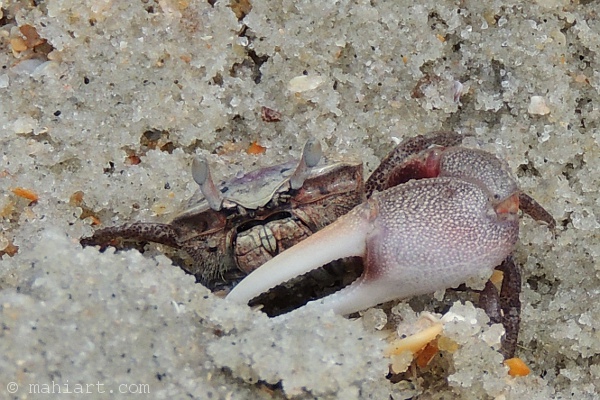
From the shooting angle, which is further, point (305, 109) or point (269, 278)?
point (305, 109)

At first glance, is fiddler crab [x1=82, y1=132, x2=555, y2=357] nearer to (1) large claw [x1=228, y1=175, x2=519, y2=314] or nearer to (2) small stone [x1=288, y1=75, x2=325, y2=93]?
(1) large claw [x1=228, y1=175, x2=519, y2=314]

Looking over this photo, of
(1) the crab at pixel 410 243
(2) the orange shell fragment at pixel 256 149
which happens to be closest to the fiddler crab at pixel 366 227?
(1) the crab at pixel 410 243

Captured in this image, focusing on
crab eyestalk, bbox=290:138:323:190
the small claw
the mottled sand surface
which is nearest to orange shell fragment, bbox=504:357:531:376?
the mottled sand surface

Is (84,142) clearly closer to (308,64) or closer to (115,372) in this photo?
(308,64)

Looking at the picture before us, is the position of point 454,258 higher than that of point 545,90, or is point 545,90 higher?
point 545,90

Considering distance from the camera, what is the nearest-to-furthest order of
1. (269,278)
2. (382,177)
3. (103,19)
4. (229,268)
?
(269,278), (229,268), (382,177), (103,19)

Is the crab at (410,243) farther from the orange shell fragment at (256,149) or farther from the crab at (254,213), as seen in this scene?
the orange shell fragment at (256,149)

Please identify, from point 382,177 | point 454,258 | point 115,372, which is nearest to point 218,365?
point 115,372
